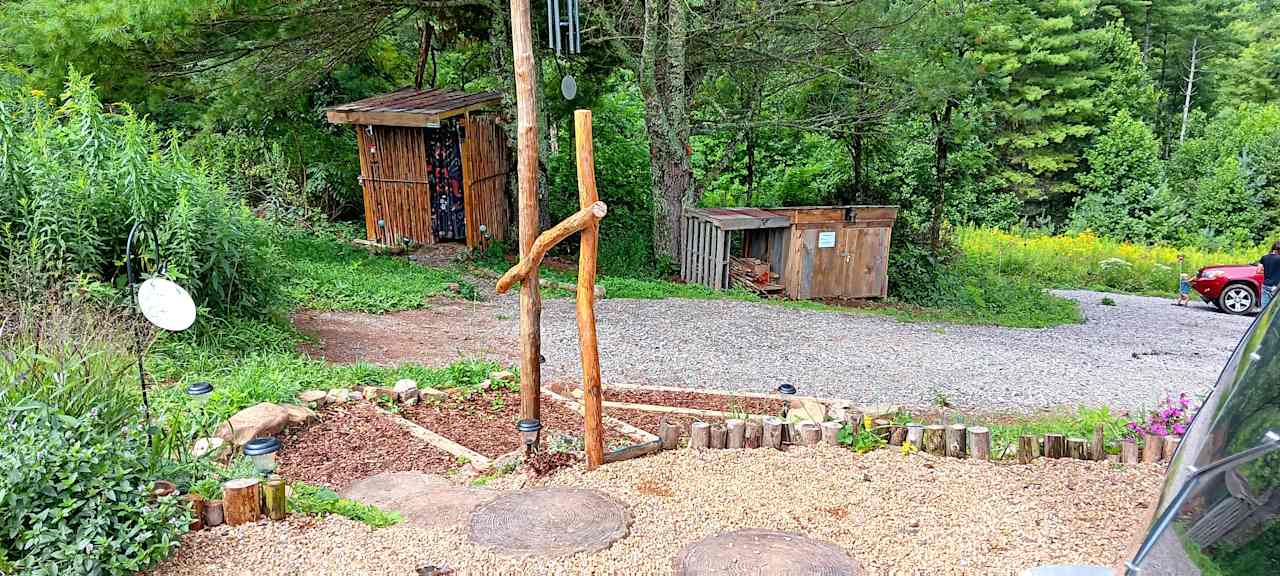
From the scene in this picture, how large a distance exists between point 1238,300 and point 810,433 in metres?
12.6

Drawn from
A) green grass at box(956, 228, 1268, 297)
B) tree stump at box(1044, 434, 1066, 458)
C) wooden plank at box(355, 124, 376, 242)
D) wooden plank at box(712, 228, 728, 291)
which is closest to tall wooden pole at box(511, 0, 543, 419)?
tree stump at box(1044, 434, 1066, 458)

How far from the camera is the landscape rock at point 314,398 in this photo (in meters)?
5.48

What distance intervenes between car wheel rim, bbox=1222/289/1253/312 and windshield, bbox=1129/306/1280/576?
14.4 m

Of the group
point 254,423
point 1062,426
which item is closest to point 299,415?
point 254,423

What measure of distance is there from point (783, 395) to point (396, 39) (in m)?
13.5

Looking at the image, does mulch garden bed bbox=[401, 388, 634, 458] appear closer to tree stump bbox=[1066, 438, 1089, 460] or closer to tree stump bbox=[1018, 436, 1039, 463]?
tree stump bbox=[1018, 436, 1039, 463]

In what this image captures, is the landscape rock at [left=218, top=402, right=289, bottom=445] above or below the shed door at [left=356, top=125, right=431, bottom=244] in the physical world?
below

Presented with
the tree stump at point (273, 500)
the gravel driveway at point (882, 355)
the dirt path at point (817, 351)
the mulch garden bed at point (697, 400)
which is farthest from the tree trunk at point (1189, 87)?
the tree stump at point (273, 500)

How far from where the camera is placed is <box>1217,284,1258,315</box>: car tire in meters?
13.4

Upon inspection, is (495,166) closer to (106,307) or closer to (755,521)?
(106,307)

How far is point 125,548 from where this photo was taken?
2.96 m

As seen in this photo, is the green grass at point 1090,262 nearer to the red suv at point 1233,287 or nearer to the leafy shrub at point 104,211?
the red suv at point 1233,287

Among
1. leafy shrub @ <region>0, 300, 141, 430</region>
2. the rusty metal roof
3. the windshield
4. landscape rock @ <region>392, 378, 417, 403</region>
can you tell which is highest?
the rusty metal roof

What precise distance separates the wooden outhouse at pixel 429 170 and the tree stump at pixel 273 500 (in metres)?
9.47
